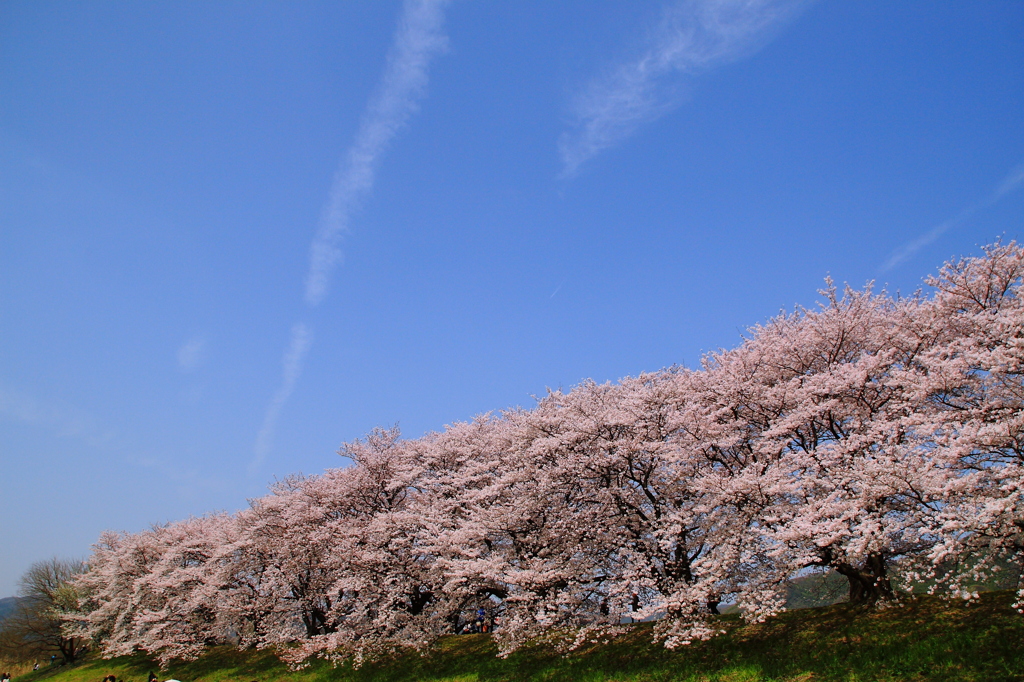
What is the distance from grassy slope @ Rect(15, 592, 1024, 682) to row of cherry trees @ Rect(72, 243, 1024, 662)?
1.02 m

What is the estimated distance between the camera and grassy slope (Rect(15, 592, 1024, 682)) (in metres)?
12.7

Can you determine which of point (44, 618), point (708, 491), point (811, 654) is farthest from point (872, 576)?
point (44, 618)

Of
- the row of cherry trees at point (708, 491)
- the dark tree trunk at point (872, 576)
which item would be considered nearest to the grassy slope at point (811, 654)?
the dark tree trunk at point (872, 576)

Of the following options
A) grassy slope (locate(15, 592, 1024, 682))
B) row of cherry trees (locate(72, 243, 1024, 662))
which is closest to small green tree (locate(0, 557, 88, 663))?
row of cherry trees (locate(72, 243, 1024, 662))

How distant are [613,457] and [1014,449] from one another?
10482mm

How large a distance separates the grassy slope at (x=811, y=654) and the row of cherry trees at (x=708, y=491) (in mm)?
1019

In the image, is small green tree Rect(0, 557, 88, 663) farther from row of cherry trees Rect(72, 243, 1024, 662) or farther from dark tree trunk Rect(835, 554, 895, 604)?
dark tree trunk Rect(835, 554, 895, 604)

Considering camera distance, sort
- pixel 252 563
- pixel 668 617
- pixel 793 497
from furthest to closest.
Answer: pixel 252 563
pixel 668 617
pixel 793 497

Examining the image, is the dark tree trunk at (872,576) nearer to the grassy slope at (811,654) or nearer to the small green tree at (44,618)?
the grassy slope at (811,654)

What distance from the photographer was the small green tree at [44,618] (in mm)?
58250

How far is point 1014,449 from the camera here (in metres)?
11.8

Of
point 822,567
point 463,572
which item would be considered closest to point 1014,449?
point 822,567

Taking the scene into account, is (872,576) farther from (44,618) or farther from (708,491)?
(44,618)

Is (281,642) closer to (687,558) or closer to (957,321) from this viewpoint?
(687,558)
